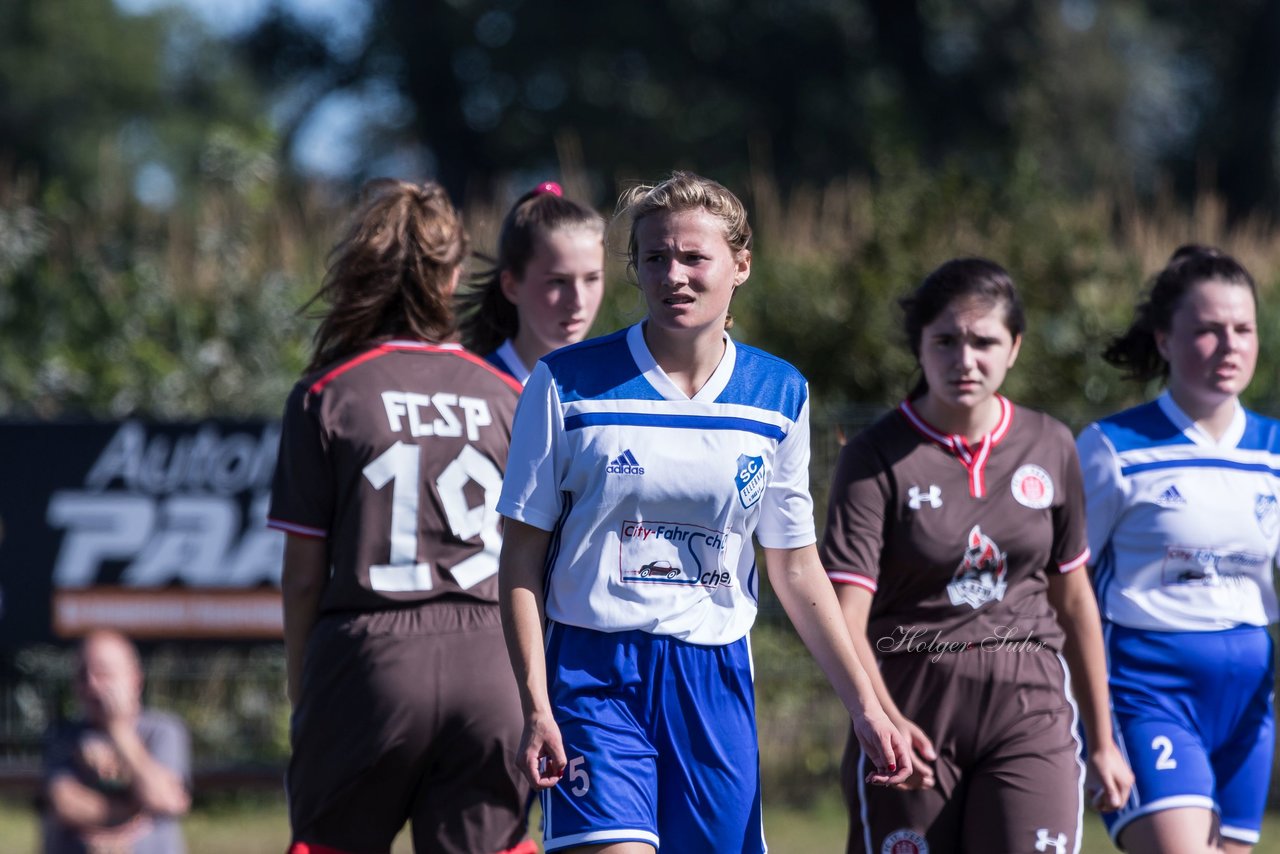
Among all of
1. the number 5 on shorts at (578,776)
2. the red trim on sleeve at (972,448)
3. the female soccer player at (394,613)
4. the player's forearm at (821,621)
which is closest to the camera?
the number 5 on shorts at (578,776)

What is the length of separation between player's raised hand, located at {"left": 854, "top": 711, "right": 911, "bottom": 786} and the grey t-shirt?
7.85ft

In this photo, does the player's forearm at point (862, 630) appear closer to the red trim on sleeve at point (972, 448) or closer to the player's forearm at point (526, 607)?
the red trim on sleeve at point (972, 448)

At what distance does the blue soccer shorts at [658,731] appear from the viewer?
10.7 feet

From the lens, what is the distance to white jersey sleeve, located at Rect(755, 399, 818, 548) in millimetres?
3467

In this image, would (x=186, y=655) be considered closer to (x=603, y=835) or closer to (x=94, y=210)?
(x=94, y=210)

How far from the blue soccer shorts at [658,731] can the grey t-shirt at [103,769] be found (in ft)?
6.58

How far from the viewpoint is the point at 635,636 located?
3.31m

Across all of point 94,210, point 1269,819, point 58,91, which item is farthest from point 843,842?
point 58,91

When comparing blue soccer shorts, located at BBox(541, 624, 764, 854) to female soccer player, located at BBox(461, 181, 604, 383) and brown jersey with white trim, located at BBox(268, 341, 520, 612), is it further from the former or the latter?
female soccer player, located at BBox(461, 181, 604, 383)

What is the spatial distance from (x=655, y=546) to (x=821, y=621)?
1.45 ft

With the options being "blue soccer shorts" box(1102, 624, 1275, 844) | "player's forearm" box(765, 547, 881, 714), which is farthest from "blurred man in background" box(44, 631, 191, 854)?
"blue soccer shorts" box(1102, 624, 1275, 844)

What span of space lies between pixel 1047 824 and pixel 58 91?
34790 millimetres

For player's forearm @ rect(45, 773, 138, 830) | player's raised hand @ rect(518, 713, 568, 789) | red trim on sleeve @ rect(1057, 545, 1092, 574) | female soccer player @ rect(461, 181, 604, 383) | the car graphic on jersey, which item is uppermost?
female soccer player @ rect(461, 181, 604, 383)

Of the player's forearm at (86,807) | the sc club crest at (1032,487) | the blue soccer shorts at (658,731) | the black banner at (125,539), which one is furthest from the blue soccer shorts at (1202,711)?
the black banner at (125,539)
